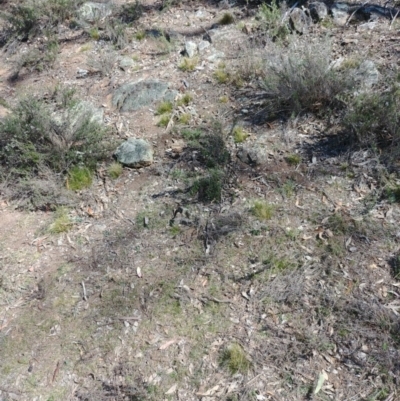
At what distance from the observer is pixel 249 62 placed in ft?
18.7

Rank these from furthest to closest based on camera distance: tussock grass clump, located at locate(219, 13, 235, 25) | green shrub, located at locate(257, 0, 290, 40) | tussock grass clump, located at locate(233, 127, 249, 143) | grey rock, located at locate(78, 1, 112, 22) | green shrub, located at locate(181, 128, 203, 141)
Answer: grey rock, located at locate(78, 1, 112, 22) → tussock grass clump, located at locate(219, 13, 235, 25) → green shrub, located at locate(257, 0, 290, 40) → green shrub, located at locate(181, 128, 203, 141) → tussock grass clump, located at locate(233, 127, 249, 143)

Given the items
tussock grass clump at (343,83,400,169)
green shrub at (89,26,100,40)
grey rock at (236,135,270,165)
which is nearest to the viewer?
tussock grass clump at (343,83,400,169)

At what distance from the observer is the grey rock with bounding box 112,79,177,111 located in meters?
5.70

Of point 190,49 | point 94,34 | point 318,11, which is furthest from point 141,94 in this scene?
point 318,11

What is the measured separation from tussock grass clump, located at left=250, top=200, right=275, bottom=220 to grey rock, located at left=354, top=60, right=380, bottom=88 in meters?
1.82

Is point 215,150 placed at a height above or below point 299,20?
below

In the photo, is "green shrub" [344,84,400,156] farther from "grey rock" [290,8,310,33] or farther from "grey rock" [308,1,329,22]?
"grey rock" [308,1,329,22]

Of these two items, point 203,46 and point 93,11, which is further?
point 93,11

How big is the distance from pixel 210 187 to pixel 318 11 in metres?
3.40

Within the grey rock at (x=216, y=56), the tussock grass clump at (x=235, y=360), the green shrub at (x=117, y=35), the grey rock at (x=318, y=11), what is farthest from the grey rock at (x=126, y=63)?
the tussock grass clump at (x=235, y=360)

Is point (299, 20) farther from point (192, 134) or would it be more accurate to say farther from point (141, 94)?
point (192, 134)

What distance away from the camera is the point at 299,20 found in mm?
6168

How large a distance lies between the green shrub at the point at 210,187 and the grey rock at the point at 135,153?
0.72m

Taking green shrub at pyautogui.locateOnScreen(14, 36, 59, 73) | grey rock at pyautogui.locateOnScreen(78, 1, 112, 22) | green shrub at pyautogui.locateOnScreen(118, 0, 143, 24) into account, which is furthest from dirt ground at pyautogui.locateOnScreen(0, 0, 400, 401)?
grey rock at pyautogui.locateOnScreen(78, 1, 112, 22)
